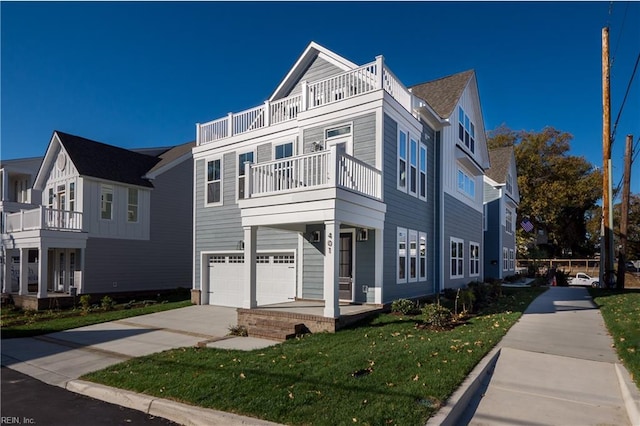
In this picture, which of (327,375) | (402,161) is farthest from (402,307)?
(327,375)

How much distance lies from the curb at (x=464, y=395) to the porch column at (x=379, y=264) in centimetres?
451

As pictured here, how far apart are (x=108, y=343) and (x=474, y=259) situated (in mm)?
17098

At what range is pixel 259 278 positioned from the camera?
1480 centimetres

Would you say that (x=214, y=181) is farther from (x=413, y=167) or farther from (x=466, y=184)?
Answer: (x=466, y=184)

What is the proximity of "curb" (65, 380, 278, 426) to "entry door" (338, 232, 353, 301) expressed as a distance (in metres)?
7.28

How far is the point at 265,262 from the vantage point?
48.2ft

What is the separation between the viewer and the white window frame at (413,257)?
43.9 ft

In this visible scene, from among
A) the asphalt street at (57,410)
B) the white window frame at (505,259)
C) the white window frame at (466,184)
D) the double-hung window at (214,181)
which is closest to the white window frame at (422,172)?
the white window frame at (466,184)

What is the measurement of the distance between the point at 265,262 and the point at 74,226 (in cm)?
998

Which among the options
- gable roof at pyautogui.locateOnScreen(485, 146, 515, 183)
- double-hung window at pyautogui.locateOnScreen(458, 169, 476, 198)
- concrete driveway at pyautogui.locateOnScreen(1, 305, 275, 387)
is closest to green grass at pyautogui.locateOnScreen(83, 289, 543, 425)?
concrete driveway at pyautogui.locateOnScreen(1, 305, 275, 387)

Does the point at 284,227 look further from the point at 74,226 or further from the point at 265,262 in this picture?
the point at 74,226

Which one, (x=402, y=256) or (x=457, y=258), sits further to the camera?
(x=457, y=258)

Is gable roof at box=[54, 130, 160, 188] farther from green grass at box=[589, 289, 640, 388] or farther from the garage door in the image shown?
green grass at box=[589, 289, 640, 388]

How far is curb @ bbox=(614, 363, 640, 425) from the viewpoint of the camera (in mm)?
4792
